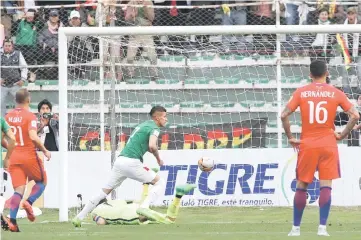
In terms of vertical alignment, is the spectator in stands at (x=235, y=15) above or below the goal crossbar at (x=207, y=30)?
above

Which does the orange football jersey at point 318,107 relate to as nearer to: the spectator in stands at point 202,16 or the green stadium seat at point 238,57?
the green stadium seat at point 238,57

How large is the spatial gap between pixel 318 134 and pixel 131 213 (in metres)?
4.33

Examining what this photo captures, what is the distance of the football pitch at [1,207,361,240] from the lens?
13.6 meters

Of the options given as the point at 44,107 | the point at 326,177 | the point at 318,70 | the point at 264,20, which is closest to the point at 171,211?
the point at 326,177

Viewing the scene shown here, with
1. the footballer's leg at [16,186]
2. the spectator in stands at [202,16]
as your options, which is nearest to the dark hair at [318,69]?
the footballer's leg at [16,186]

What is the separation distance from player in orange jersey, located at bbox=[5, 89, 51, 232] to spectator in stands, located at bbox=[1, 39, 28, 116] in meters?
5.67

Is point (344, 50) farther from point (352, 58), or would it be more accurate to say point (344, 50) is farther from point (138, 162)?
point (138, 162)

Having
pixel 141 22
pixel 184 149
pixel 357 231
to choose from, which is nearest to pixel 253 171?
pixel 184 149

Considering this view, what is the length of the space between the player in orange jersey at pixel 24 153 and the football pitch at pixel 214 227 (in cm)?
52

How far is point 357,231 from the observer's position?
14344 millimetres

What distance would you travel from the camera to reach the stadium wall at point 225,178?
65.9ft

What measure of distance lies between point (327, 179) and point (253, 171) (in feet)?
23.4

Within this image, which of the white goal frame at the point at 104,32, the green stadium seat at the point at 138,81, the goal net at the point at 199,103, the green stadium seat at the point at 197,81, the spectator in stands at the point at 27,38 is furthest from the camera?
the spectator in stands at the point at 27,38

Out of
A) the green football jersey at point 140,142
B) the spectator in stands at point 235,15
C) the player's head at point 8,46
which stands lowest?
the green football jersey at point 140,142
